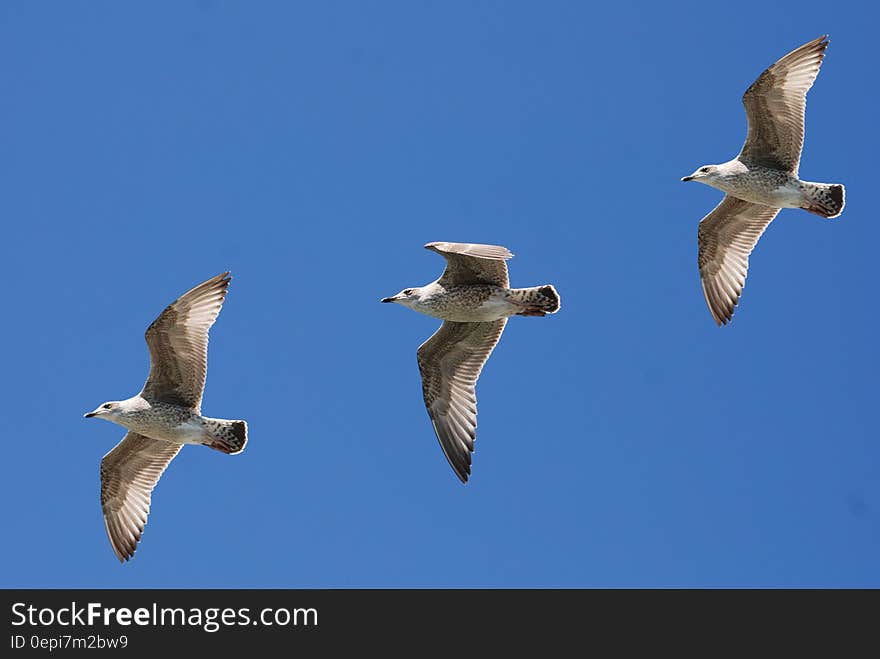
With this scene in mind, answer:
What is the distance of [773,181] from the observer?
1634 cm

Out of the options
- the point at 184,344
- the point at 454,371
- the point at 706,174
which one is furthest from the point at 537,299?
the point at 184,344

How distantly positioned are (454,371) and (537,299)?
1631mm

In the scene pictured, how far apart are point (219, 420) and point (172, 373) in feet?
2.28

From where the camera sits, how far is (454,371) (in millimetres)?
15977

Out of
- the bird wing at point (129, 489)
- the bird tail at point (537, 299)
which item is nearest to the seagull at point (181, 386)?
the bird wing at point (129, 489)

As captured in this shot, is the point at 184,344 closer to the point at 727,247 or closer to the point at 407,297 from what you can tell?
the point at 407,297

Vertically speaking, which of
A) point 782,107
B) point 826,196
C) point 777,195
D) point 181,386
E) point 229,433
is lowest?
point 229,433

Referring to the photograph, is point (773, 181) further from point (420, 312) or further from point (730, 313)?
point (420, 312)

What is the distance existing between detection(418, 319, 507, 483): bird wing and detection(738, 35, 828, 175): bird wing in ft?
12.3

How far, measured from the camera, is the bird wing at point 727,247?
17.5 m
